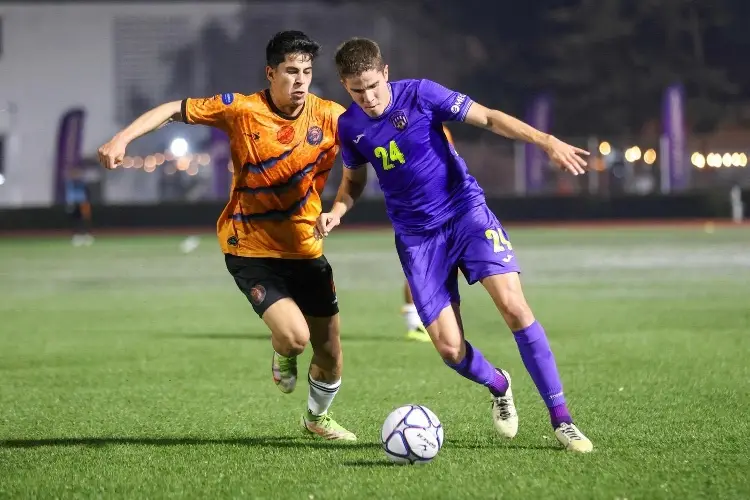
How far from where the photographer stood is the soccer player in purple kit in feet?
21.7

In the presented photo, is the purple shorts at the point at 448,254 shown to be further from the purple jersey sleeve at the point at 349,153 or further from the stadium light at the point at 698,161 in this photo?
the stadium light at the point at 698,161

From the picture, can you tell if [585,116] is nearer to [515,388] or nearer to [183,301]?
[183,301]

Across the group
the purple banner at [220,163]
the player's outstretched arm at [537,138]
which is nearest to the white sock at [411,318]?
the player's outstretched arm at [537,138]

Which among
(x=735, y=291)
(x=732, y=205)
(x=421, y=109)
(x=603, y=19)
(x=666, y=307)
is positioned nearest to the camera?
(x=421, y=109)

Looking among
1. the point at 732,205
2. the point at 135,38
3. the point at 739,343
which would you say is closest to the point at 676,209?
the point at 732,205

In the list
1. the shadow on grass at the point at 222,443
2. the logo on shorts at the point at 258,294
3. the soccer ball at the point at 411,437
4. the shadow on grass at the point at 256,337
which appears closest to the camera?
the soccer ball at the point at 411,437

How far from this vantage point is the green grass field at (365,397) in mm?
5906

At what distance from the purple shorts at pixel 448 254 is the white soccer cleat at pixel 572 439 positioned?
2.86ft

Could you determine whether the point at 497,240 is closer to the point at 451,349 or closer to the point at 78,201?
the point at 451,349

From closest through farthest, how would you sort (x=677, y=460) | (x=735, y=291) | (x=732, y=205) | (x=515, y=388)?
(x=677, y=460) → (x=515, y=388) → (x=735, y=291) → (x=732, y=205)

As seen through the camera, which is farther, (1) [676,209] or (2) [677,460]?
(1) [676,209]

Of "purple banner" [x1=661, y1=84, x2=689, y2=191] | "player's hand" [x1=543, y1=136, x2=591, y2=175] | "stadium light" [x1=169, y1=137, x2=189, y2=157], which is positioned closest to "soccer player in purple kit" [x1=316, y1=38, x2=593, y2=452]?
"player's hand" [x1=543, y1=136, x2=591, y2=175]

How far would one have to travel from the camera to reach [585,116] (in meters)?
56.1

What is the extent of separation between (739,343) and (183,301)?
839 centimetres
